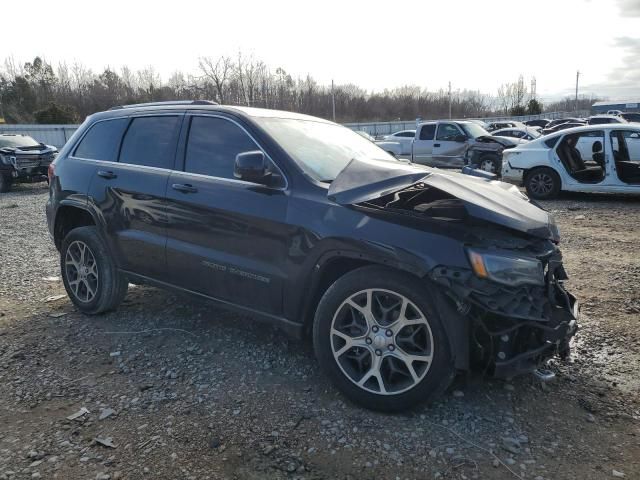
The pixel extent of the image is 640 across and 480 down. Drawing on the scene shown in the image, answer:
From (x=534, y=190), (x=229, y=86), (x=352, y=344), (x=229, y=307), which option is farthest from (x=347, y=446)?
(x=229, y=86)

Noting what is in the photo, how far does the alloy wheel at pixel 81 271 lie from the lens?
Result: 4.49 m

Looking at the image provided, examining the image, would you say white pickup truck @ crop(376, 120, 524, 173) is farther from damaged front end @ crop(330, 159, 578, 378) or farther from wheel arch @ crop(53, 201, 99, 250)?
damaged front end @ crop(330, 159, 578, 378)

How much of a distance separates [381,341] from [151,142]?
2.61 metres

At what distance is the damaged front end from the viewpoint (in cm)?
269

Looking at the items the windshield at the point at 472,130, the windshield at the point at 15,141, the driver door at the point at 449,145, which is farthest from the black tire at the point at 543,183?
the windshield at the point at 15,141

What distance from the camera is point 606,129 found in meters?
9.77

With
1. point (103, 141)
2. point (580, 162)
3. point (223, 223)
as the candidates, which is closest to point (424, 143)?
point (580, 162)

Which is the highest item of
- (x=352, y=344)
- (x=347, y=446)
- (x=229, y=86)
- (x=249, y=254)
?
(x=229, y=86)

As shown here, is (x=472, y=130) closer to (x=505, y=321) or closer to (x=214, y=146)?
(x=214, y=146)

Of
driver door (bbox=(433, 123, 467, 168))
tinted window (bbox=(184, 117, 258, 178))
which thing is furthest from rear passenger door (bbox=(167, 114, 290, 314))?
driver door (bbox=(433, 123, 467, 168))

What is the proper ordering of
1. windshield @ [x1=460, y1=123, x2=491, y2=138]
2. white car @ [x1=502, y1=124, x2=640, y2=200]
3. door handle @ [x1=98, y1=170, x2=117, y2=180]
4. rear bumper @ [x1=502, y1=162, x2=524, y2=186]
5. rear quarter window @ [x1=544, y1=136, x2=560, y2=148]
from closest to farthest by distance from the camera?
door handle @ [x1=98, y1=170, x2=117, y2=180] < white car @ [x1=502, y1=124, x2=640, y2=200] < rear quarter window @ [x1=544, y1=136, x2=560, y2=148] < rear bumper @ [x1=502, y1=162, x2=524, y2=186] < windshield @ [x1=460, y1=123, x2=491, y2=138]

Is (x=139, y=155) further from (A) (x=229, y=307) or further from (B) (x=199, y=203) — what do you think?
(A) (x=229, y=307)

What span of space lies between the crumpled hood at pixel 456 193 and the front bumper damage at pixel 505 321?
A: 0.35m

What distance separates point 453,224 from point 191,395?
6.56 feet
